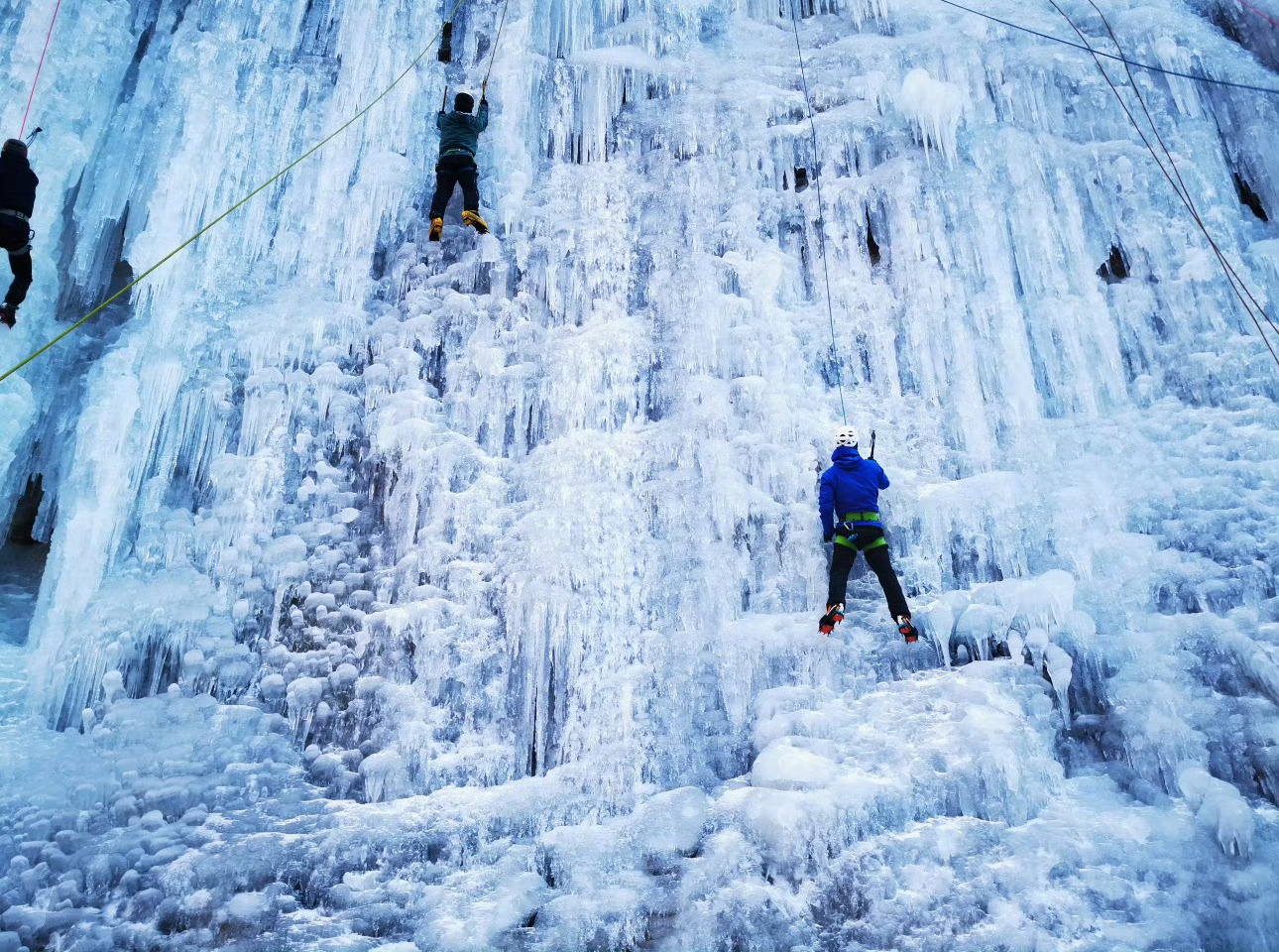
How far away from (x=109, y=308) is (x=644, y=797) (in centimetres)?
467

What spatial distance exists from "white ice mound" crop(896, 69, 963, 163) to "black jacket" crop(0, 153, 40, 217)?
5352 millimetres

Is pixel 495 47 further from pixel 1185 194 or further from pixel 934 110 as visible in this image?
pixel 1185 194

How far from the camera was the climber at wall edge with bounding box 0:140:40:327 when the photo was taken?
16.8 feet

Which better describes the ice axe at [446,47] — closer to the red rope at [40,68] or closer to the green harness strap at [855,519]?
the red rope at [40,68]

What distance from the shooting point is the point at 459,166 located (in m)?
5.83

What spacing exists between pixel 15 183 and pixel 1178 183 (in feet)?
22.4

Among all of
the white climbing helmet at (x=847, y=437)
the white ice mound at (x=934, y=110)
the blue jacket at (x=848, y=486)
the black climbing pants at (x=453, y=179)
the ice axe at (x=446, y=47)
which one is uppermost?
the ice axe at (x=446, y=47)

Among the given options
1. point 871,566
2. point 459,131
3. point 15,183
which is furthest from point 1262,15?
point 15,183

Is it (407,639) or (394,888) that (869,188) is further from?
(394,888)

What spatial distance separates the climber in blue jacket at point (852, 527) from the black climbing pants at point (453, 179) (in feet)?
8.99

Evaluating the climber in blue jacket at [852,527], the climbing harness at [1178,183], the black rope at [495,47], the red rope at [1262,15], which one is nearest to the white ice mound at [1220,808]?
the climber in blue jacket at [852,527]

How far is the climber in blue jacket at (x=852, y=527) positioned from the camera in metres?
4.54

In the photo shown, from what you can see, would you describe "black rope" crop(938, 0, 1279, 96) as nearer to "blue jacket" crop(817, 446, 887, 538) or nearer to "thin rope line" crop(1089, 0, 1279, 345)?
"thin rope line" crop(1089, 0, 1279, 345)

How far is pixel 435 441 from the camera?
5.49 m
